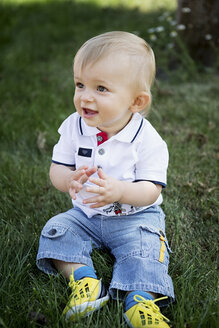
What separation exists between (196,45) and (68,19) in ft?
11.3

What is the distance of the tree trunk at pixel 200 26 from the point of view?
471 cm

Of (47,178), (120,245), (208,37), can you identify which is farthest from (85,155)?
(208,37)

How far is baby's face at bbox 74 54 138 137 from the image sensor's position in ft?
5.64

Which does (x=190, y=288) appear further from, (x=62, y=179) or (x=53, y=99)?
(x=53, y=99)

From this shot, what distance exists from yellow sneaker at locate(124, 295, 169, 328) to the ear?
85 centimetres

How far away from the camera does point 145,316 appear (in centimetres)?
161

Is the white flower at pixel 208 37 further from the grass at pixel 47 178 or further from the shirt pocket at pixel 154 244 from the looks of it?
the shirt pocket at pixel 154 244

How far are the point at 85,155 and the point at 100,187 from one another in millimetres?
294

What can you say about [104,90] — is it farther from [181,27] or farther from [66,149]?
[181,27]

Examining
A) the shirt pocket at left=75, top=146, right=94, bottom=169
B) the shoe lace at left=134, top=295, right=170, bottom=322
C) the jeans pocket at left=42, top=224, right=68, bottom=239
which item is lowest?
the shoe lace at left=134, top=295, right=170, bottom=322

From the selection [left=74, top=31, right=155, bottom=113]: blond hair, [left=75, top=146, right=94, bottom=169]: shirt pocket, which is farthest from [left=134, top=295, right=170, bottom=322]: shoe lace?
[left=74, top=31, right=155, bottom=113]: blond hair

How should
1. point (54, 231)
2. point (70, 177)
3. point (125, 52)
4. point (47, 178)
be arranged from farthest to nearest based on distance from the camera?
point (47, 178)
point (54, 231)
point (70, 177)
point (125, 52)

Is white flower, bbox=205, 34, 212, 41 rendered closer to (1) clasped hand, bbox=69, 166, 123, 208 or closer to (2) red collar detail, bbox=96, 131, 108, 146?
(2) red collar detail, bbox=96, 131, 108, 146

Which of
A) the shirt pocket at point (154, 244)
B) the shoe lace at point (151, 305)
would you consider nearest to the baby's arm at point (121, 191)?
the shirt pocket at point (154, 244)
